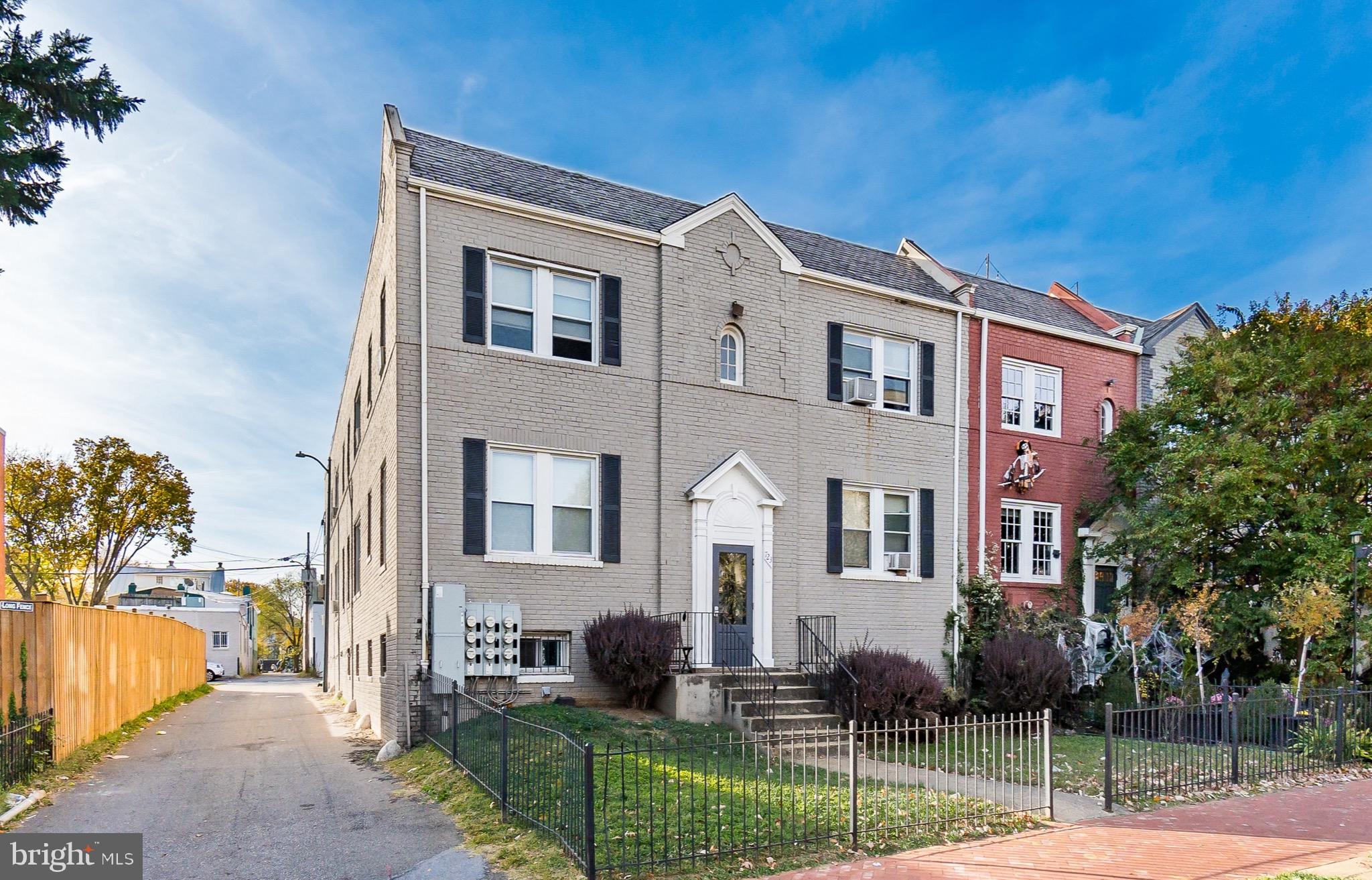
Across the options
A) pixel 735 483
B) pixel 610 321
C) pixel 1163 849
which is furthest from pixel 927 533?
pixel 1163 849

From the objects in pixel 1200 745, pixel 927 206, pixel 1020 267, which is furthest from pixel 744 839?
pixel 1020 267

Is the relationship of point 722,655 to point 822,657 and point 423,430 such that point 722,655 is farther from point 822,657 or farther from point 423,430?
point 423,430

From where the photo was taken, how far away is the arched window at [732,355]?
16.6 meters

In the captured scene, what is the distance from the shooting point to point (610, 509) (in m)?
15.0

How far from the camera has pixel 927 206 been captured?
857 inches

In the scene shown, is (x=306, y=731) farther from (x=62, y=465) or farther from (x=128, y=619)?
(x=62, y=465)

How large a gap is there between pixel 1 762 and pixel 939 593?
14.6 metres

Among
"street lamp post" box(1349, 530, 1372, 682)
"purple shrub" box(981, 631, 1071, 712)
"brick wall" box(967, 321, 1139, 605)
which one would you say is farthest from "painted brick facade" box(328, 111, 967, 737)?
"street lamp post" box(1349, 530, 1372, 682)

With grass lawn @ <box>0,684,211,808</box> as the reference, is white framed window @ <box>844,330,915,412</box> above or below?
above

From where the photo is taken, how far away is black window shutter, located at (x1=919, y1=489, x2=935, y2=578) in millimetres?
18141

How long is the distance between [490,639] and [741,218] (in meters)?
8.33

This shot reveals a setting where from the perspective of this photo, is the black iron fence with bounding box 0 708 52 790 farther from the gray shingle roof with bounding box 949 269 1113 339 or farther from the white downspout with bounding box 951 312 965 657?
the gray shingle roof with bounding box 949 269 1113 339

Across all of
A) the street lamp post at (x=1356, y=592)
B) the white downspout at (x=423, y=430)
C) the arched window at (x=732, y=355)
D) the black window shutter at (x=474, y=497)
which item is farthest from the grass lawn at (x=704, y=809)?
the street lamp post at (x=1356, y=592)

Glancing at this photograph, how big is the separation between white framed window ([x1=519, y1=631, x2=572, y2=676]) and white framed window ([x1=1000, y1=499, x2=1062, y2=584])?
30.9ft
